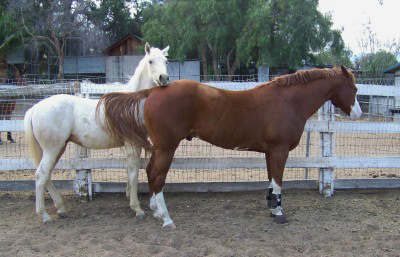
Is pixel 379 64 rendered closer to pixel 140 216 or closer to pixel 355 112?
pixel 355 112

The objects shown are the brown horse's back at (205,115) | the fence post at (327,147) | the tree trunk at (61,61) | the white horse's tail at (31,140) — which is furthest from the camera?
the tree trunk at (61,61)

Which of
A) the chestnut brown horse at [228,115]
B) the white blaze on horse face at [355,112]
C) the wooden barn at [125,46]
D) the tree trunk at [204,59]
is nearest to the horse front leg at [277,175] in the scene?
the chestnut brown horse at [228,115]

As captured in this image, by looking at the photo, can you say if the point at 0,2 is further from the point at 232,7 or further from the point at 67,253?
the point at 67,253

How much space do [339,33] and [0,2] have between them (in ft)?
76.4

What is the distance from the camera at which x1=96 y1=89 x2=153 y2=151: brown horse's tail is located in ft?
14.8

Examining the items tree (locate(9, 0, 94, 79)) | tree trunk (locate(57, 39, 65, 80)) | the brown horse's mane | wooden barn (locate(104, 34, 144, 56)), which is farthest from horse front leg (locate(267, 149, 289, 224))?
wooden barn (locate(104, 34, 144, 56))

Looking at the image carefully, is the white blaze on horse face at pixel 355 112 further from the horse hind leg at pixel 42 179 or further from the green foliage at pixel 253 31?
the green foliage at pixel 253 31

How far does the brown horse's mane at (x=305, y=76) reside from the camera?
4.77 meters

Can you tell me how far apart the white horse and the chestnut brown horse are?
0.21 meters

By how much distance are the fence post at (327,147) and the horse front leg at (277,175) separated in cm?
115

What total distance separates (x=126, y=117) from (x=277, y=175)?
1930 mm

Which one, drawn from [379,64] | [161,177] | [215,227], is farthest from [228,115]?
[379,64]

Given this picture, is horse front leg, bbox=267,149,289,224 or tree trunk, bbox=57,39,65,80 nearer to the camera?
horse front leg, bbox=267,149,289,224

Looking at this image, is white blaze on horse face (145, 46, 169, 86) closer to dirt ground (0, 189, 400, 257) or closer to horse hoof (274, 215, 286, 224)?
dirt ground (0, 189, 400, 257)
